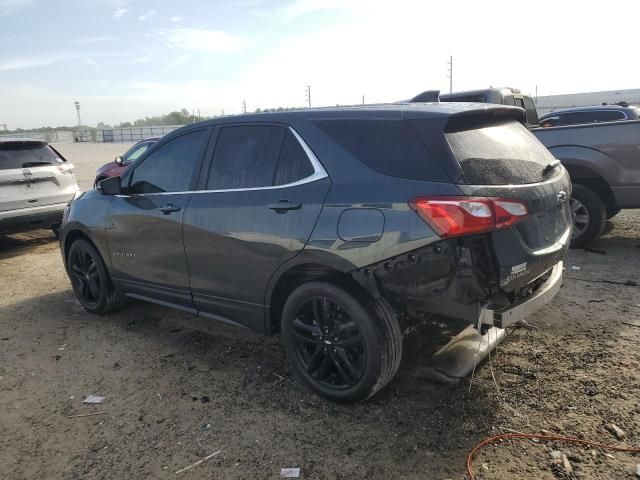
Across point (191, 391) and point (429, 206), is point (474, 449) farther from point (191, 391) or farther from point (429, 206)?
point (191, 391)

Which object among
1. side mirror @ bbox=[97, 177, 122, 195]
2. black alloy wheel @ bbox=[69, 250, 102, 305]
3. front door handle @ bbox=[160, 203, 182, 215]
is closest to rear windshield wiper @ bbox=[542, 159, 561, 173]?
front door handle @ bbox=[160, 203, 182, 215]

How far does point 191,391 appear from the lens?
3.55m

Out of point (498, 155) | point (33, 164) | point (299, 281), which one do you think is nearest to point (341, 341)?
point (299, 281)

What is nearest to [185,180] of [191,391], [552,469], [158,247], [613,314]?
[158,247]

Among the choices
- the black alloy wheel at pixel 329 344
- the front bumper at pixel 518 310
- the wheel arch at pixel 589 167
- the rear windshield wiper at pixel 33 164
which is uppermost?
the rear windshield wiper at pixel 33 164

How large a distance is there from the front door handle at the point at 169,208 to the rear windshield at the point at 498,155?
85.1 inches

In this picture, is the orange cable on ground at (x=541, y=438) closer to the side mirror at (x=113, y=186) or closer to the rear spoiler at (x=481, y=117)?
the rear spoiler at (x=481, y=117)

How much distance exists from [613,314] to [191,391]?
11.5 ft

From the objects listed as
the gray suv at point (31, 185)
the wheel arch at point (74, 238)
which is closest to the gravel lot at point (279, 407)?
the wheel arch at point (74, 238)

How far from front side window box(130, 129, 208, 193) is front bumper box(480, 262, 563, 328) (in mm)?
2406

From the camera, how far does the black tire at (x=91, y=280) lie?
196 inches

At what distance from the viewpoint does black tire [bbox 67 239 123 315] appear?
4969mm

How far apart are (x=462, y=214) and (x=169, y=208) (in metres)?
2.38

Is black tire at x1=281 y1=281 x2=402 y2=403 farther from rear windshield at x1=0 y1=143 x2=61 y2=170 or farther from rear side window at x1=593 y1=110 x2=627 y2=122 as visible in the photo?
rear side window at x1=593 y1=110 x2=627 y2=122
